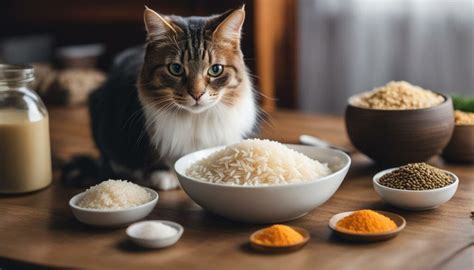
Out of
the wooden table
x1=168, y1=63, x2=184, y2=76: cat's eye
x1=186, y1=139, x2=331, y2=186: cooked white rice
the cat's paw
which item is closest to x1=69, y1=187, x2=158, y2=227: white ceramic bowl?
the wooden table

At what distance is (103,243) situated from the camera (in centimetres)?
128

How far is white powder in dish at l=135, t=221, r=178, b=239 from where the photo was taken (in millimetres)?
1237

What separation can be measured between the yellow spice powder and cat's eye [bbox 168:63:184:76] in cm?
80

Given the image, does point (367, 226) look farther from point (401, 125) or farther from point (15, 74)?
point (15, 74)

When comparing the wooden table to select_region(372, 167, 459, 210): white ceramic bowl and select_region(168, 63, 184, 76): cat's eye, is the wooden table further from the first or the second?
select_region(168, 63, 184, 76): cat's eye

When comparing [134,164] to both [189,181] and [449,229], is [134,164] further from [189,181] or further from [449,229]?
[449,229]

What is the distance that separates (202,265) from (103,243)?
0.78 ft

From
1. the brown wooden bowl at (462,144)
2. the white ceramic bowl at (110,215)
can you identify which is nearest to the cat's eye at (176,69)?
the white ceramic bowl at (110,215)

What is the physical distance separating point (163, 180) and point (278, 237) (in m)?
0.52

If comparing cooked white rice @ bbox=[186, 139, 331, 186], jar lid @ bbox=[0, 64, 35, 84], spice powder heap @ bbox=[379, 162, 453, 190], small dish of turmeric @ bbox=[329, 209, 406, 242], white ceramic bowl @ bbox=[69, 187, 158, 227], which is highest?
jar lid @ bbox=[0, 64, 35, 84]

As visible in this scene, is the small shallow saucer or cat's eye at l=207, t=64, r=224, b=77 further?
cat's eye at l=207, t=64, r=224, b=77

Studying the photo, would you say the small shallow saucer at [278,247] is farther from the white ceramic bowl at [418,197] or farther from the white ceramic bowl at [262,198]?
the white ceramic bowl at [418,197]

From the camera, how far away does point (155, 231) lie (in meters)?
1.25

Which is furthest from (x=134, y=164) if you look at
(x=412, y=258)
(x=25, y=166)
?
(x=412, y=258)
